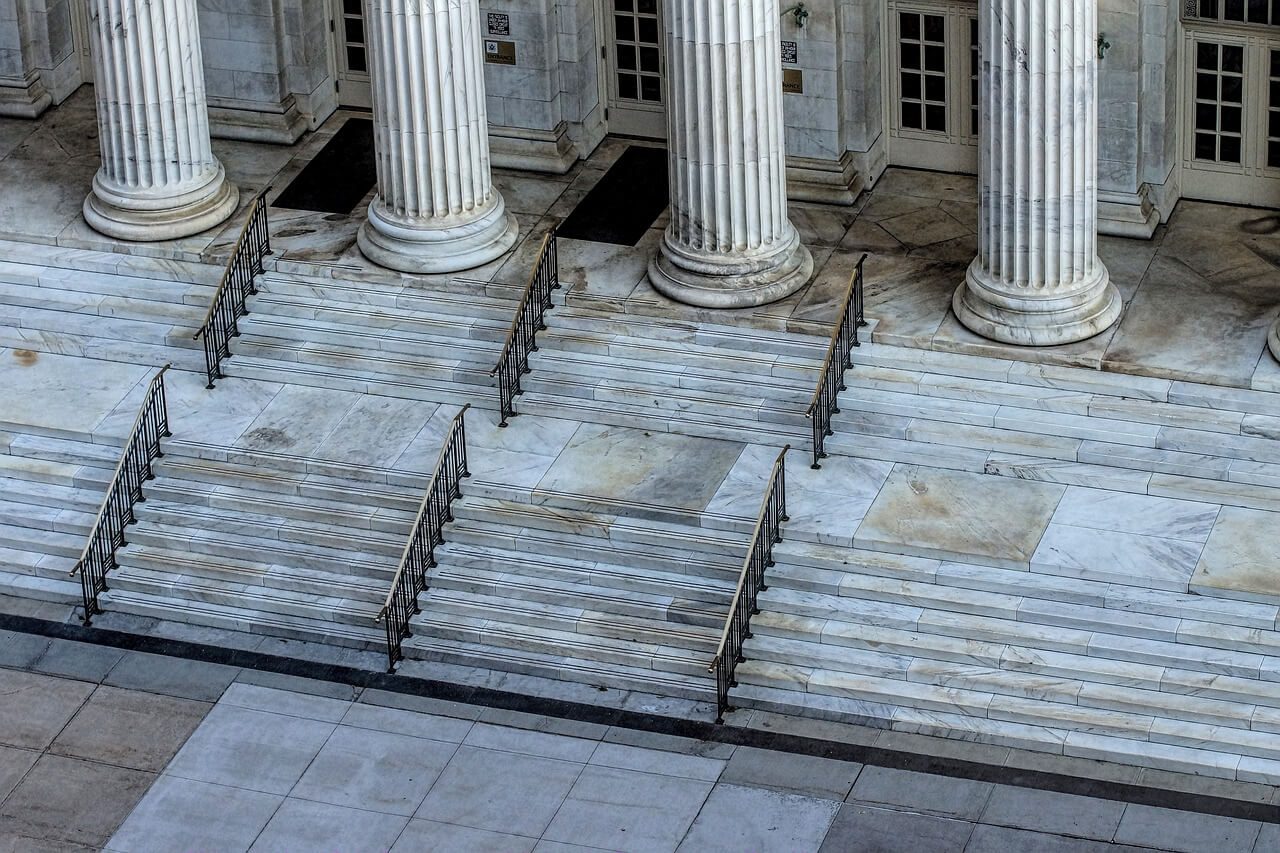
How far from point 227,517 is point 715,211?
631 centimetres

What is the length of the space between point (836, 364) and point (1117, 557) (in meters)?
4.19

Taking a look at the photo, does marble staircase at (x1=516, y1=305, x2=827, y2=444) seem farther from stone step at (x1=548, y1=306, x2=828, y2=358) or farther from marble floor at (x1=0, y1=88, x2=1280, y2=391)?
marble floor at (x1=0, y1=88, x2=1280, y2=391)

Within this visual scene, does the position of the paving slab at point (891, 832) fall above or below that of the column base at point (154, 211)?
below

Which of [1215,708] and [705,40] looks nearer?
[1215,708]

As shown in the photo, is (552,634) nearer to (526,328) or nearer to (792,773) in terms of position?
(792,773)

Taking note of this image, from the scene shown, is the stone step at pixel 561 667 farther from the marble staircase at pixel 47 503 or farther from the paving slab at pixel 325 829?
the marble staircase at pixel 47 503

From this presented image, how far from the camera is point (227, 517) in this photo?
33.3 metres

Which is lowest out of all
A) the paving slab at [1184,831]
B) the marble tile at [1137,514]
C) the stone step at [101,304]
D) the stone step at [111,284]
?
the paving slab at [1184,831]

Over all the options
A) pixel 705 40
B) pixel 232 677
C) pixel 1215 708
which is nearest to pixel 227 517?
pixel 232 677

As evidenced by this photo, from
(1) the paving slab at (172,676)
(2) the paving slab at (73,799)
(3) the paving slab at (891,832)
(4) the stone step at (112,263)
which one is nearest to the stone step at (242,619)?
(1) the paving slab at (172,676)

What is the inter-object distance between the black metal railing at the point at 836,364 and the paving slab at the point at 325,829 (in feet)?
21.3

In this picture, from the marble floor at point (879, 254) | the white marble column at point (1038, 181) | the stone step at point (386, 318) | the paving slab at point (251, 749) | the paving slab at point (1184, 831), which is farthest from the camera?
the stone step at point (386, 318)

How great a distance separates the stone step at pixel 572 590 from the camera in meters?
31.5

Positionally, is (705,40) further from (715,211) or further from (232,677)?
(232,677)
